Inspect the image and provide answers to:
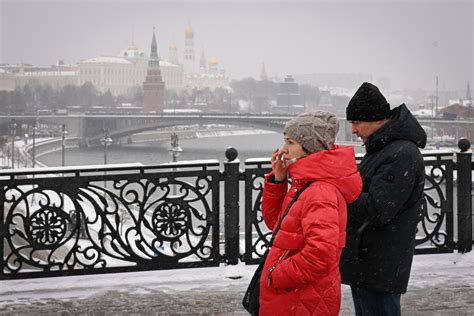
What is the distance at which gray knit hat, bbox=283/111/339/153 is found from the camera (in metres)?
2.18

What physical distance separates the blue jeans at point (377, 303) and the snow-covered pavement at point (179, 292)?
1041mm

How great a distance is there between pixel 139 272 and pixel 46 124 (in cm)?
6731

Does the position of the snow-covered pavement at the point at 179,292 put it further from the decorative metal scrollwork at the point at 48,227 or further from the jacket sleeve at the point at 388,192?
the jacket sleeve at the point at 388,192

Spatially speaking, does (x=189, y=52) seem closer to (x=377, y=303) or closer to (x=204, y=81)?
(x=204, y=81)

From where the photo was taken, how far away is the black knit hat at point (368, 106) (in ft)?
8.23

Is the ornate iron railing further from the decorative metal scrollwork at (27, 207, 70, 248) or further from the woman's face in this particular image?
the woman's face

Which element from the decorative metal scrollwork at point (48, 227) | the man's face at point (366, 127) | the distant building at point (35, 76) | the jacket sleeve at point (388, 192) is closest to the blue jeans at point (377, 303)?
the jacket sleeve at point (388, 192)

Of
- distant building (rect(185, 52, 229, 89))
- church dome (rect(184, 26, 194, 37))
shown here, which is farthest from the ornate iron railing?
church dome (rect(184, 26, 194, 37))

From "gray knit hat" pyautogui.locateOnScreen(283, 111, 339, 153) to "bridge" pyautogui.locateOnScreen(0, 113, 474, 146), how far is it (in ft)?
134

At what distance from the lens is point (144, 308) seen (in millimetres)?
3658

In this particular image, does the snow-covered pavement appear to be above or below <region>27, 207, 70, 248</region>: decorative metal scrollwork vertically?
below

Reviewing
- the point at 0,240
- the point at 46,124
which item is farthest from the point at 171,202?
the point at 46,124

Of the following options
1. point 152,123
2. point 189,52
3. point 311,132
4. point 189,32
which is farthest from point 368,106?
point 189,32

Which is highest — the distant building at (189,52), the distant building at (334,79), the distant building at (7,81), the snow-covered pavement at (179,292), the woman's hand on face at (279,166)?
the distant building at (189,52)
